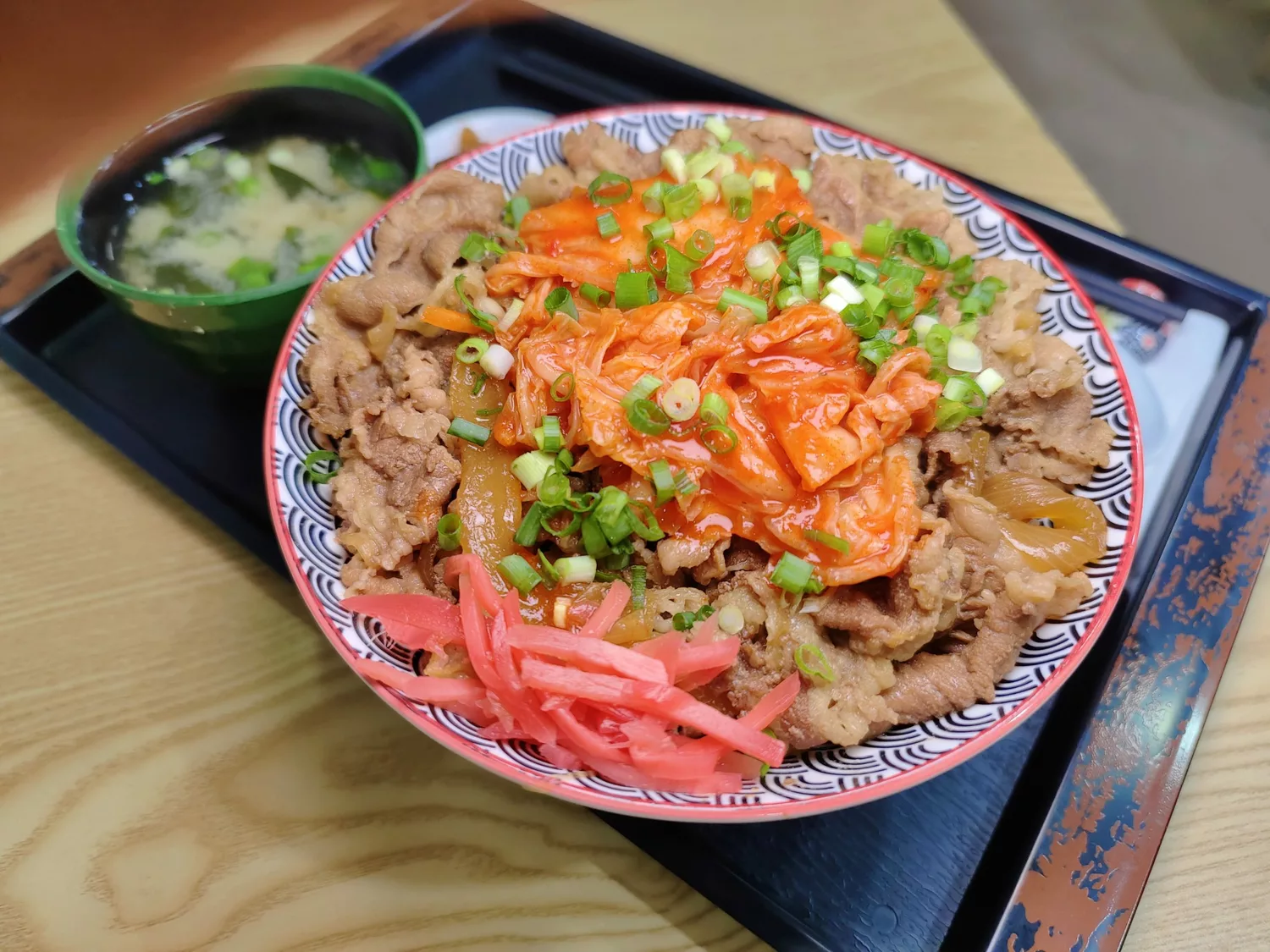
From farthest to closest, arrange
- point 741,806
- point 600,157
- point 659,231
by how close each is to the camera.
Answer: point 600,157 → point 659,231 → point 741,806

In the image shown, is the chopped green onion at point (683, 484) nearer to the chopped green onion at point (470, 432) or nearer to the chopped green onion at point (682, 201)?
the chopped green onion at point (470, 432)

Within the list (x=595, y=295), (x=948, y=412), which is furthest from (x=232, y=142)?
(x=948, y=412)

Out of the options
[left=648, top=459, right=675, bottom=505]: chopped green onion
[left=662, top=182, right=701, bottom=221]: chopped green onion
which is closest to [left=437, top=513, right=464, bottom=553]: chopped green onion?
[left=648, top=459, right=675, bottom=505]: chopped green onion

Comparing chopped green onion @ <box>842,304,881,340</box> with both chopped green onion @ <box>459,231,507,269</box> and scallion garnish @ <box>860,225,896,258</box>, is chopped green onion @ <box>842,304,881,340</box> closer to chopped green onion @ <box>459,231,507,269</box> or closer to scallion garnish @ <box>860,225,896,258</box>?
scallion garnish @ <box>860,225,896,258</box>

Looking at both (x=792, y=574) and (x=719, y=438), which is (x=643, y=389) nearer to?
(x=719, y=438)

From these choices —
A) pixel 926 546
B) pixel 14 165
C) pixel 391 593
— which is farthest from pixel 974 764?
pixel 14 165

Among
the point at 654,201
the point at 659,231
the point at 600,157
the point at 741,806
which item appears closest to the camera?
the point at 741,806
